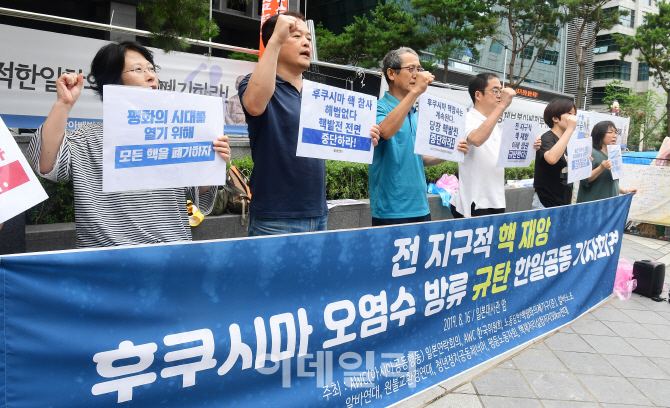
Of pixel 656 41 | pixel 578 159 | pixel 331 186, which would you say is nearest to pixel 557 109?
pixel 578 159

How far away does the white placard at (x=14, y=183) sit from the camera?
63.2 inches

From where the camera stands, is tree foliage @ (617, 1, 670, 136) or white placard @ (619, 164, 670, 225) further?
tree foliage @ (617, 1, 670, 136)

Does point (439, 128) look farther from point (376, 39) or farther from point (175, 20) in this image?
point (376, 39)

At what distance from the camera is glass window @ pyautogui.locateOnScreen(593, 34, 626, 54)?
164 ft

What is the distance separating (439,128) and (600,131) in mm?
2729

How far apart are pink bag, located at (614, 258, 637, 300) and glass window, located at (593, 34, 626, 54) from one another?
2086 inches

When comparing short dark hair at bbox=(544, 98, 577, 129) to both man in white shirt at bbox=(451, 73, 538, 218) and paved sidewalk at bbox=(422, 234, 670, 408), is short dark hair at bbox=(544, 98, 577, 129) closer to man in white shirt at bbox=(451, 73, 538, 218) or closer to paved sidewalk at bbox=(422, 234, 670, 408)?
man in white shirt at bbox=(451, 73, 538, 218)

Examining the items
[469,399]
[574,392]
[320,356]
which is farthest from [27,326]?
[574,392]

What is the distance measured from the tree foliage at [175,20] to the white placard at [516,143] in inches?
88.2

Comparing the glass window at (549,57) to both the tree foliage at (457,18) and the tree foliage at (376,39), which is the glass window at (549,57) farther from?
the tree foliage at (376,39)

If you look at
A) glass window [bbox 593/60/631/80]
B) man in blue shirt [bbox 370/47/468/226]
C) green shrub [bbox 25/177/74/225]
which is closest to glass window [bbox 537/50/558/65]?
glass window [bbox 593/60/631/80]

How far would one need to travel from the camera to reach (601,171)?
15.8 ft

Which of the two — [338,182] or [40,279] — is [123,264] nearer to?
[40,279]

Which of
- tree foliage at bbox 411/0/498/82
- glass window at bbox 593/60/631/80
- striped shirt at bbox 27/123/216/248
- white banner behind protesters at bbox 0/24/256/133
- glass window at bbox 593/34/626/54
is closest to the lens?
striped shirt at bbox 27/123/216/248
